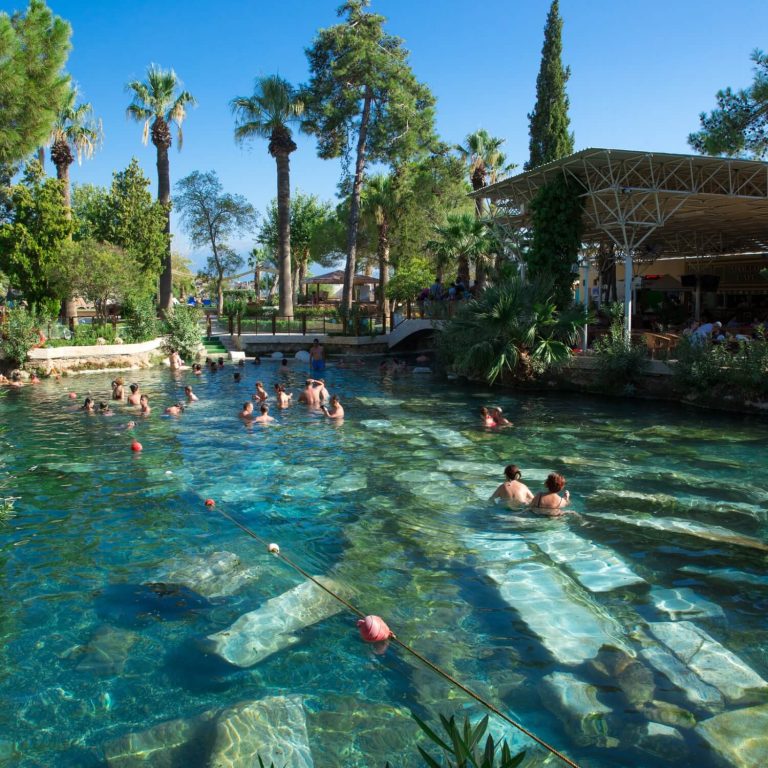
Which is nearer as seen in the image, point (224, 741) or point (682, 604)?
point (224, 741)

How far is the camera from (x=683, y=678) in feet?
20.0

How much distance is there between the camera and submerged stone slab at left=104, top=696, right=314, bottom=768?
204 inches

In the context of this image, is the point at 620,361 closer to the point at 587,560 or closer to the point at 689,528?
the point at 689,528

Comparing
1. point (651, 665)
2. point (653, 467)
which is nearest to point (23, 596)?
point (651, 665)

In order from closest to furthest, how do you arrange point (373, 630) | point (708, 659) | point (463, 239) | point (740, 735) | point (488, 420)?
point (740, 735)
point (708, 659)
point (373, 630)
point (488, 420)
point (463, 239)

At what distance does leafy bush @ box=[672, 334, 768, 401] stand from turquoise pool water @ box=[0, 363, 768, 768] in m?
2.70

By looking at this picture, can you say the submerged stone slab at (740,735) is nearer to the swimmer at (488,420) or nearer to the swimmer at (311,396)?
the swimmer at (488,420)

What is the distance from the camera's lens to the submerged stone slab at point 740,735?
5.07m

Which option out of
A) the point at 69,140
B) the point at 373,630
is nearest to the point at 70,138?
the point at 69,140

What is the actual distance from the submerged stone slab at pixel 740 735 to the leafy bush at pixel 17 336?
24.7 m

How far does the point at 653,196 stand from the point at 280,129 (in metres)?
A: 23.0

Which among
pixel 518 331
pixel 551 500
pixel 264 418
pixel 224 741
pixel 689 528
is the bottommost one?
pixel 224 741

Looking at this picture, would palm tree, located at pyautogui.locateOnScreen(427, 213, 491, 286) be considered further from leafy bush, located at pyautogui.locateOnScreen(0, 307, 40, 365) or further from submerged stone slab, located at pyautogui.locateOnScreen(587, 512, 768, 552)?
submerged stone slab, located at pyautogui.locateOnScreen(587, 512, 768, 552)

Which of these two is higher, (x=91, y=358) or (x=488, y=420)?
(x=91, y=358)
